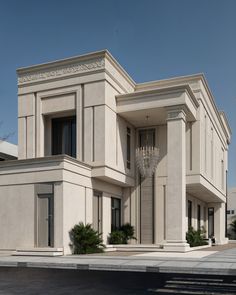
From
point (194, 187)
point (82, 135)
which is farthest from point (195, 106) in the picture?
point (82, 135)

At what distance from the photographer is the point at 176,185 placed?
23.7 meters

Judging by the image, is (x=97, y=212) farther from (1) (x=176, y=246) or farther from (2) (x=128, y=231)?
(1) (x=176, y=246)

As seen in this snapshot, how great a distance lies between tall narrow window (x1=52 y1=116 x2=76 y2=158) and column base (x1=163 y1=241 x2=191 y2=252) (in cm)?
762

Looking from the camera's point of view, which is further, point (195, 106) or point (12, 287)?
point (195, 106)

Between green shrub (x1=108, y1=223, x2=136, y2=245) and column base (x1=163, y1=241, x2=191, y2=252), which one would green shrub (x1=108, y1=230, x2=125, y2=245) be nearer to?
green shrub (x1=108, y1=223, x2=136, y2=245)

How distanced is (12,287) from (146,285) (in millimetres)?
3268

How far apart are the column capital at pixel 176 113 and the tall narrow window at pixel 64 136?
226 inches

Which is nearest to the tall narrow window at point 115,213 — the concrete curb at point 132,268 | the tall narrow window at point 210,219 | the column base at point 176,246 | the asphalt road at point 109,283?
the column base at point 176,246

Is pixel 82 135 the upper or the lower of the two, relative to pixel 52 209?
upper

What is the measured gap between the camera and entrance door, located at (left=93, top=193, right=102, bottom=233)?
79.1 ft

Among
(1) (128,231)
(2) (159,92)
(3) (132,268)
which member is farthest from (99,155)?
(3) (132,268)

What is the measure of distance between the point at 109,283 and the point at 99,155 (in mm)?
12916

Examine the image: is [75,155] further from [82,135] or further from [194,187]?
[194,187]

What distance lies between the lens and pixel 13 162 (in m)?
21.9
